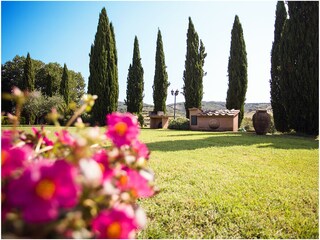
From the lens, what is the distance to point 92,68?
2548cm

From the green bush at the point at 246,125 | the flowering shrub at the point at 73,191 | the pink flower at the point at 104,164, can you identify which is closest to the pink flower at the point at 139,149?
the flowering shrub at the point at 73,191

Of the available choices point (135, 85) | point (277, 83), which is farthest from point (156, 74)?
point (277, 83)

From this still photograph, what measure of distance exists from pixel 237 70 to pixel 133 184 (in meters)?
28.1

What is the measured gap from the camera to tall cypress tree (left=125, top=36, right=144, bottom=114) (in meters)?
31.1

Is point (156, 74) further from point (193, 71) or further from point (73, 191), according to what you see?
point (73, 191)

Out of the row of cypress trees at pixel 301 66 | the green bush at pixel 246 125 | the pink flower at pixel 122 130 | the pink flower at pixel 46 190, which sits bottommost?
the green bush at pixel 246 125

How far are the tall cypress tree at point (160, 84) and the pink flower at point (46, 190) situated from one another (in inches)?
1196

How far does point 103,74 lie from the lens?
979 inches

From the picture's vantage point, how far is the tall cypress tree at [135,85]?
3109 cm

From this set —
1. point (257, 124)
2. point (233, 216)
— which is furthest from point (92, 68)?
point (233, 216)

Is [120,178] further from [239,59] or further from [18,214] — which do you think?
[239,59]

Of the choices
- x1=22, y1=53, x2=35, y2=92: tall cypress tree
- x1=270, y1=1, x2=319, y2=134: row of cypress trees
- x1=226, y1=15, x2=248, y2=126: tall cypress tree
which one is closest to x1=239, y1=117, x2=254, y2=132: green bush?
x1=226, y1=15, x2=248, y2=126: tall cypress tree

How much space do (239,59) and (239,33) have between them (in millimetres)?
2873

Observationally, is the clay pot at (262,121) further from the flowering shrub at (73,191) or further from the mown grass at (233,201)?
the flowering shrub at (73,191)
